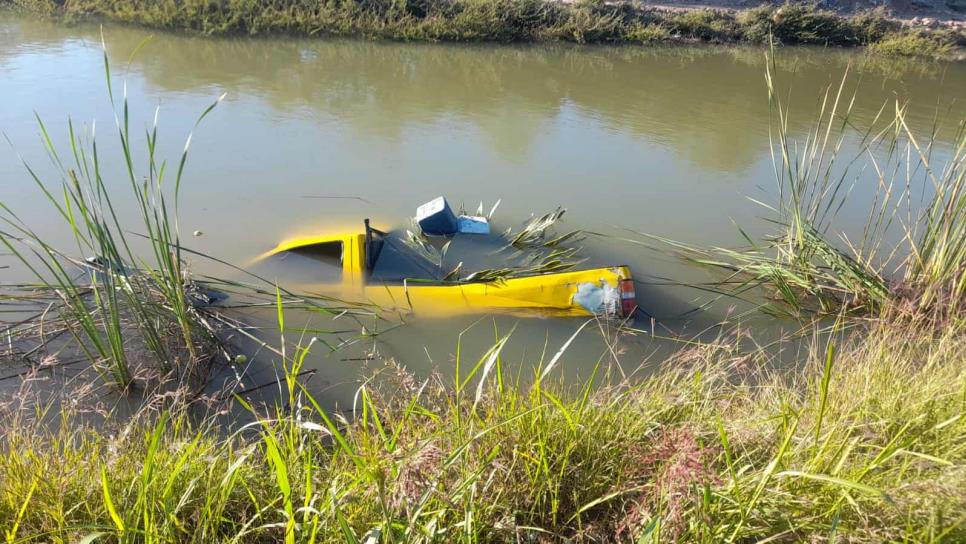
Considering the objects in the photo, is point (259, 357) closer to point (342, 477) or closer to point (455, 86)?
point (342, 477)

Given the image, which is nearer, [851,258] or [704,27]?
[851,258]

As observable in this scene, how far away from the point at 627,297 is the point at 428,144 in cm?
247

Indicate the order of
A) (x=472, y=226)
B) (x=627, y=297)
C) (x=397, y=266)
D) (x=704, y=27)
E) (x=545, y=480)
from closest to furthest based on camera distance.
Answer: (x=545, y=480) → (x=627, y=297) → (x=397, y=266) → (x=472, y=226) → (x=704, y=27)

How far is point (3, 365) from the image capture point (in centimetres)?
235

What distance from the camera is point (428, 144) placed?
4.73 meters

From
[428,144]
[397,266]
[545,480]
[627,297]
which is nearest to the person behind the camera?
[545,480]

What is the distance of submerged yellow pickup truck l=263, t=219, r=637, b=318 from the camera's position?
9.14 ft

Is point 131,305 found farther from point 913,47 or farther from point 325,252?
point 913,47

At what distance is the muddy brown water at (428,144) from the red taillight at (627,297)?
15 centimetres

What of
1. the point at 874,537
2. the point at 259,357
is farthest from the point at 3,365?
the point at 874,537

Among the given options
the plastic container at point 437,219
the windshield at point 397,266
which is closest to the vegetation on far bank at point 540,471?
the windshield at point 397,266

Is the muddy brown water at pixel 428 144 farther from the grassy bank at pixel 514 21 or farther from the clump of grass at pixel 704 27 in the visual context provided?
the clump of grass at pixel 704 27

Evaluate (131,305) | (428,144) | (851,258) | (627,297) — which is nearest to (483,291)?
(627,297)

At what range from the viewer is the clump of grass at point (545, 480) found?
3.98ft
